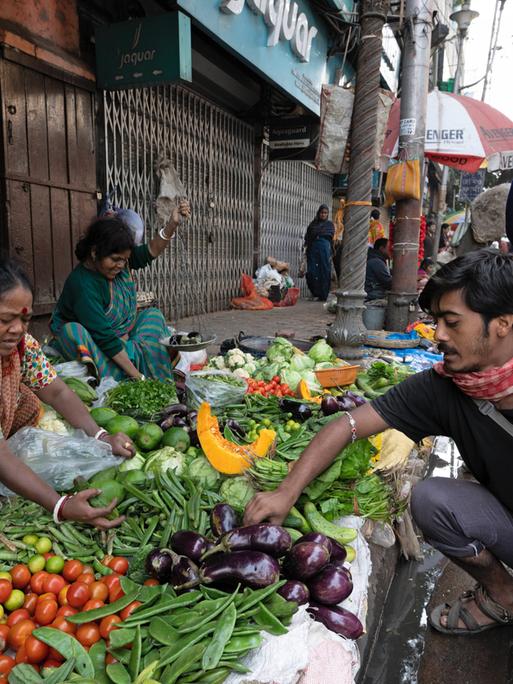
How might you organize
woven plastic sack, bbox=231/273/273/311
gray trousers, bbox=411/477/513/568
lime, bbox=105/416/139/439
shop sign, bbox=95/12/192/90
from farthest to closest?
woven plastic sack, bbox=231/273/273/311 → shop sign, bbox=95/12/192/90 → lime, bbox=105/416/139/439 → gray trousers, bbox=411/477/513/568

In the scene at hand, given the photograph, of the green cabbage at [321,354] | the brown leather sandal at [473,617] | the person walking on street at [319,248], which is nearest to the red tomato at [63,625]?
the brown leather sandal at [473,617]

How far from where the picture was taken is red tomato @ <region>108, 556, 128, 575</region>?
6.08 ft

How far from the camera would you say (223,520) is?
1.90m

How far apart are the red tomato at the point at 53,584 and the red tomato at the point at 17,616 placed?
0.10 m

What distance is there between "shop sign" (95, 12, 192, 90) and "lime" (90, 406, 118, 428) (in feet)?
11.1

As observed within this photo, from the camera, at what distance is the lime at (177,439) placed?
8.80 feet

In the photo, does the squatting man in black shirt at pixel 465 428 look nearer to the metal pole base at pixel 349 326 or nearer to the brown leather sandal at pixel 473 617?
the brown leather sandal at pixel 473 617

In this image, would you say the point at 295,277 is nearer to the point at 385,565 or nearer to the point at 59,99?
the point at 59,99

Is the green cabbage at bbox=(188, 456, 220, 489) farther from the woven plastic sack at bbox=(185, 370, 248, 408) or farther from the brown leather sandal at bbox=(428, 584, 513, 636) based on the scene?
the brown leather sandal at bbox=(428, 584, 513, 636)

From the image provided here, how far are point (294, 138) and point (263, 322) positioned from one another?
3.48 m

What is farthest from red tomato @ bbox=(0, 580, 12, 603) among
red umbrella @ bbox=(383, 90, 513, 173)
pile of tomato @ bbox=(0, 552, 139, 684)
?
red umbrella @ bbox=(383, 90, 513, 173)

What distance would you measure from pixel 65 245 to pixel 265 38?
4.15 metres

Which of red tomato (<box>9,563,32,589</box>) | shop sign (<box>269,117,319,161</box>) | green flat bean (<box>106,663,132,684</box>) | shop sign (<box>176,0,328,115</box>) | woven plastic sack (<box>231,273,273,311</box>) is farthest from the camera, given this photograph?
woven plastic sack (<box>231,273,273,311</box>)

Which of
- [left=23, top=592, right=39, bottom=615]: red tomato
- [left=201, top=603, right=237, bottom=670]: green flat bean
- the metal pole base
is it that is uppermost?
the metal pole base
